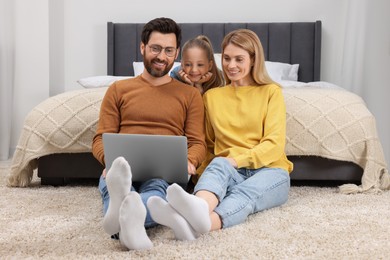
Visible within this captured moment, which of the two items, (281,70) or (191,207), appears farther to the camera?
(281,70)

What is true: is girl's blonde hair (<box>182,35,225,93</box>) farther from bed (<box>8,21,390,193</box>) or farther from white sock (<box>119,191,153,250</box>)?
white sock (<box>119,191,153,250</box>)

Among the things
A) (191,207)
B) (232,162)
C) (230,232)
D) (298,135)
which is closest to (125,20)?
(298,135)

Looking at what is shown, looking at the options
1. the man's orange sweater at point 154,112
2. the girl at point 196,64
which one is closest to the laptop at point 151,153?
the man's orange sweater at point 154,112

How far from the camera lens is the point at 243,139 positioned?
2.09m

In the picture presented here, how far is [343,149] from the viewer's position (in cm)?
242

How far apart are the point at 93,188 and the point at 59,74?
212cm

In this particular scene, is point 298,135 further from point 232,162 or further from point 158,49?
point 158,49

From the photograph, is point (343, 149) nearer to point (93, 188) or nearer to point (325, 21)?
point (93, 188)

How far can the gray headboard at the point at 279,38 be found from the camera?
164 inches

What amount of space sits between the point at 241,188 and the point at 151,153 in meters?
0.33

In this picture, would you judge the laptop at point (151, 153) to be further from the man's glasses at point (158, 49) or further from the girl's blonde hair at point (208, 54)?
the girl's blonde hair at point (208, 54)

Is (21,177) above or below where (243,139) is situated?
below

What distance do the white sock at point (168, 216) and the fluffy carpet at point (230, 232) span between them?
0.04 m

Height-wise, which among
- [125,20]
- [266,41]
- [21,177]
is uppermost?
[125,20]
